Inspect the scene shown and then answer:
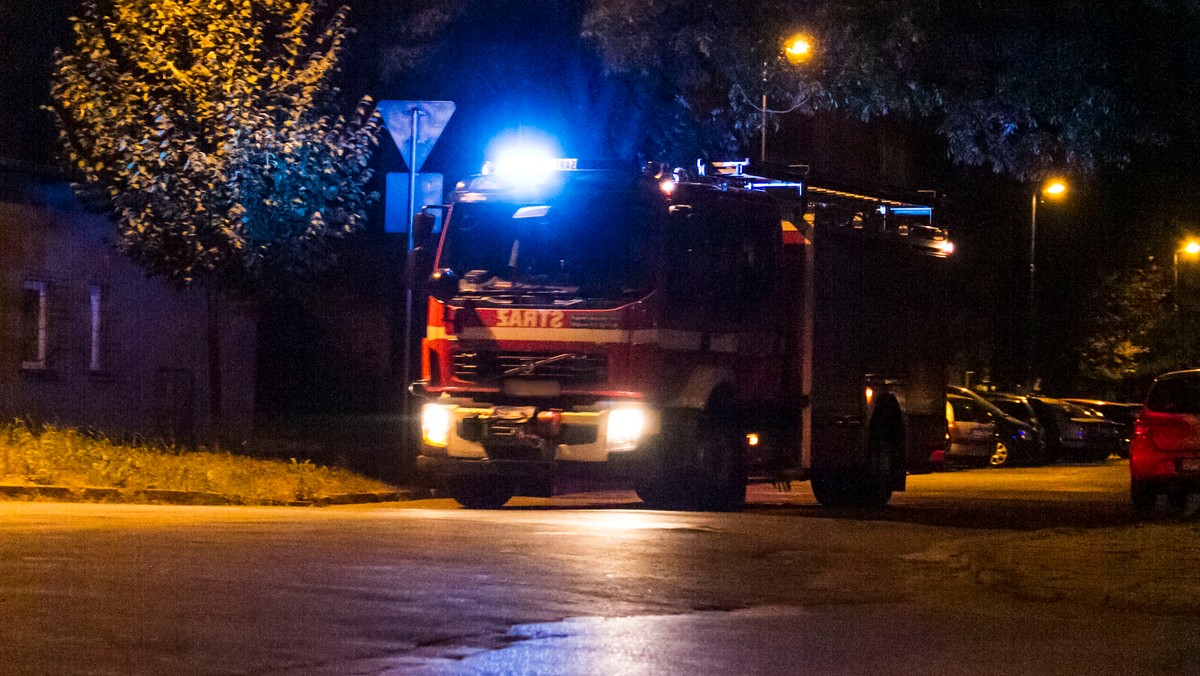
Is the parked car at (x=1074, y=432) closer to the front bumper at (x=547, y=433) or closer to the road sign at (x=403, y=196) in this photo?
the road sign at (x=403, y=196)

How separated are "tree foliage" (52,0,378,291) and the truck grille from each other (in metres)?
5.21

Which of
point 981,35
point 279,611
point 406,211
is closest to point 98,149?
point 406,211

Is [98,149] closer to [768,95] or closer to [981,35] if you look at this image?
[768,95]

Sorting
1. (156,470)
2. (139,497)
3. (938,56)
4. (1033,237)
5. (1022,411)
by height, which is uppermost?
(938,56)

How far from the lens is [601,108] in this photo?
951 inches

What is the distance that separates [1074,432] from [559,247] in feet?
70.6

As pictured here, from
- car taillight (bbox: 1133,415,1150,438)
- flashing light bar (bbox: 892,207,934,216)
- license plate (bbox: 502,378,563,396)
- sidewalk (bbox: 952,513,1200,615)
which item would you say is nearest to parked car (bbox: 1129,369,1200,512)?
car taillight (bbox: 1133,415,1150,438)

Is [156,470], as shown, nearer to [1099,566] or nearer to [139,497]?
[139,497]

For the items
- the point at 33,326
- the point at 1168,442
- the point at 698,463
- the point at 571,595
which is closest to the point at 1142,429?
the point at 1168,442

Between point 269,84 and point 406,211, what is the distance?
8.83ft

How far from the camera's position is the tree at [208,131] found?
19.7 meters

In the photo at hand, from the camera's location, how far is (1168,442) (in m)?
19.1

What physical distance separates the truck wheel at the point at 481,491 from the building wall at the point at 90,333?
585 cm

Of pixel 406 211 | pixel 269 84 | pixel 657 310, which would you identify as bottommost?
pixel 657 310
